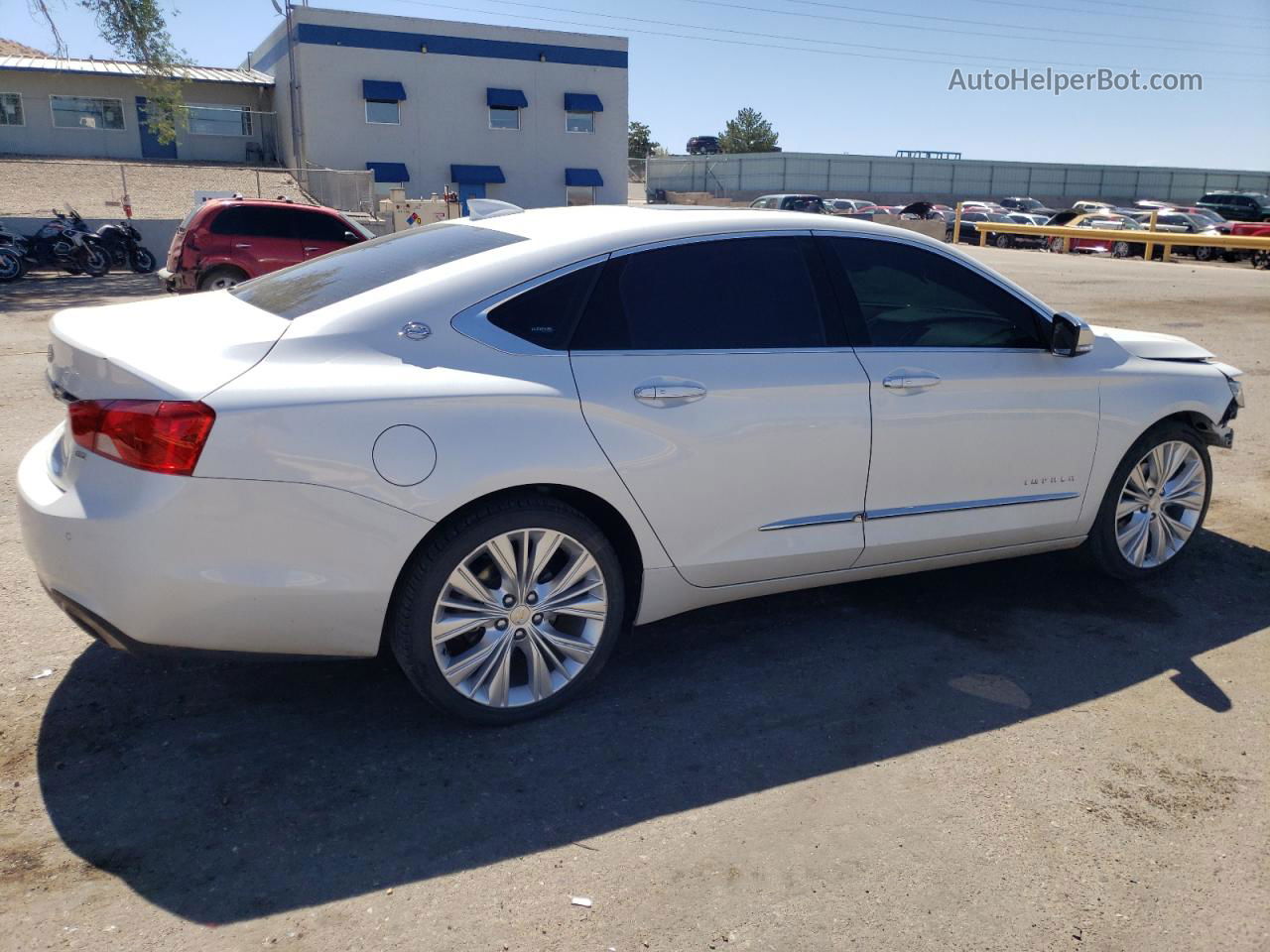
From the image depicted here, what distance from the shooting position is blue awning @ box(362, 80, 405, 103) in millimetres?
40125

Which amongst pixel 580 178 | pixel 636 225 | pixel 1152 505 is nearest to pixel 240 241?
pixel 636 225

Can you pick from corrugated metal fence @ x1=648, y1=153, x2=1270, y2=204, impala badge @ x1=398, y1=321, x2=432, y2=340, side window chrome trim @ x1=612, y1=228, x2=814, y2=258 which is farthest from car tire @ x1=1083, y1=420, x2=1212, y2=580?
corrugated metal fence @ x1=648, y1=153, x2=1270, y2=204

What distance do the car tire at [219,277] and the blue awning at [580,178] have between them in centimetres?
3055

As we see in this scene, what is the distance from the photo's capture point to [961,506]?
4320mm

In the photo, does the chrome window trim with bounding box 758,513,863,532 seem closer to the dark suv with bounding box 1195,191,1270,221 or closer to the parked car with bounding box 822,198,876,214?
the parked car with bounding box 822,198,876,214

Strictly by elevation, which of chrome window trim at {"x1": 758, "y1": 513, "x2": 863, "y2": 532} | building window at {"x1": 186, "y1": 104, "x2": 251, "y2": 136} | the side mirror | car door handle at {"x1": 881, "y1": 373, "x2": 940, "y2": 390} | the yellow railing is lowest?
chrome window trim at {"x1": 758, "y1": 513, "x2": 863, "y2": 532}

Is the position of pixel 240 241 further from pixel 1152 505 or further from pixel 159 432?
pixel 1152 505

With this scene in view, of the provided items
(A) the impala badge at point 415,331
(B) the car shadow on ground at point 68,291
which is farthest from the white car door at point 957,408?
(B) the car shadow on ground at point 68,291

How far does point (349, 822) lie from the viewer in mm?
3041

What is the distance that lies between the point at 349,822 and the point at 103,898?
2.10ft

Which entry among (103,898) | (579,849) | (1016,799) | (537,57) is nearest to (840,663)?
(1016,799)

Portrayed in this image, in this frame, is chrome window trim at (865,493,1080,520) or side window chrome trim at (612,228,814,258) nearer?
side window chrome trim at (612,228,814,258)

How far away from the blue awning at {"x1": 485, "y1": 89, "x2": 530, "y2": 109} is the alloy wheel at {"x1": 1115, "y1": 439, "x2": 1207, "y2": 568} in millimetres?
41286

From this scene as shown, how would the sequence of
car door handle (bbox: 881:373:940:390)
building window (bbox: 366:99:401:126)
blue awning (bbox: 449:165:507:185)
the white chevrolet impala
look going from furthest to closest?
1. blue awning (bbox: 449:165:507:185)
2. building window (bbox: 366:99:401:126)
3. car door handle (bbox: 881:373:940:390)
4. the white chevrolet impala
